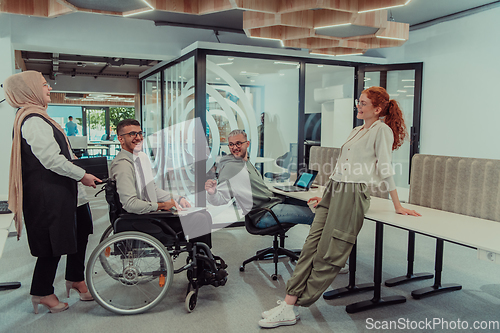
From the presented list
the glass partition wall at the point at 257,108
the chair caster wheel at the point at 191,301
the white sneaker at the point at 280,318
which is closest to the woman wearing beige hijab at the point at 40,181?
the chair caster wheel at the point at 191,301

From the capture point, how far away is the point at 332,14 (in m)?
3.66

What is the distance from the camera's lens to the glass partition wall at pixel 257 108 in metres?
5.61

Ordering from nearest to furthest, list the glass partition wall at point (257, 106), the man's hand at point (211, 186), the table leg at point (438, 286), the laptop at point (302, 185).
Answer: the table leg at point (438, 286) < the man's hand at point (211, 186) < the laptop at point (302, 185) < the glass partition wall at point (257, 106)

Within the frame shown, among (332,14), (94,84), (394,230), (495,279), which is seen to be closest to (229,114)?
(332,14)

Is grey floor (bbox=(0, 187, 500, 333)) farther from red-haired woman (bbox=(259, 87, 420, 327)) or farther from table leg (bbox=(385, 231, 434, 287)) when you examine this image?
red-haired woman (bbox=(259, 87, 420, 327))

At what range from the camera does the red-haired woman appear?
2561 mm

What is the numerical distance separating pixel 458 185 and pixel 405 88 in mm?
4043

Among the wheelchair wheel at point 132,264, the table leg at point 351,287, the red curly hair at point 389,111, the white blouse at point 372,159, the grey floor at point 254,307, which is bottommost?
the grey floor at point 254,307

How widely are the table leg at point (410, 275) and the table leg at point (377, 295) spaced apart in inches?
14.3

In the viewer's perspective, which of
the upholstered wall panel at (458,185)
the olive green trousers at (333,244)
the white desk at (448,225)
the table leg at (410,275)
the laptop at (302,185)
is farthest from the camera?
the laptop at (302,185)

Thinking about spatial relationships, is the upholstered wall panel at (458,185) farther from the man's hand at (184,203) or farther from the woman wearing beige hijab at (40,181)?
the woman wearing beige hijab at (40,181)

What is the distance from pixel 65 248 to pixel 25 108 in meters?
0.99

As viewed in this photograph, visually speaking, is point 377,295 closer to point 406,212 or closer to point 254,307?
point 406,212

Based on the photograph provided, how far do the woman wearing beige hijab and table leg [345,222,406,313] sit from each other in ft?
6.72
